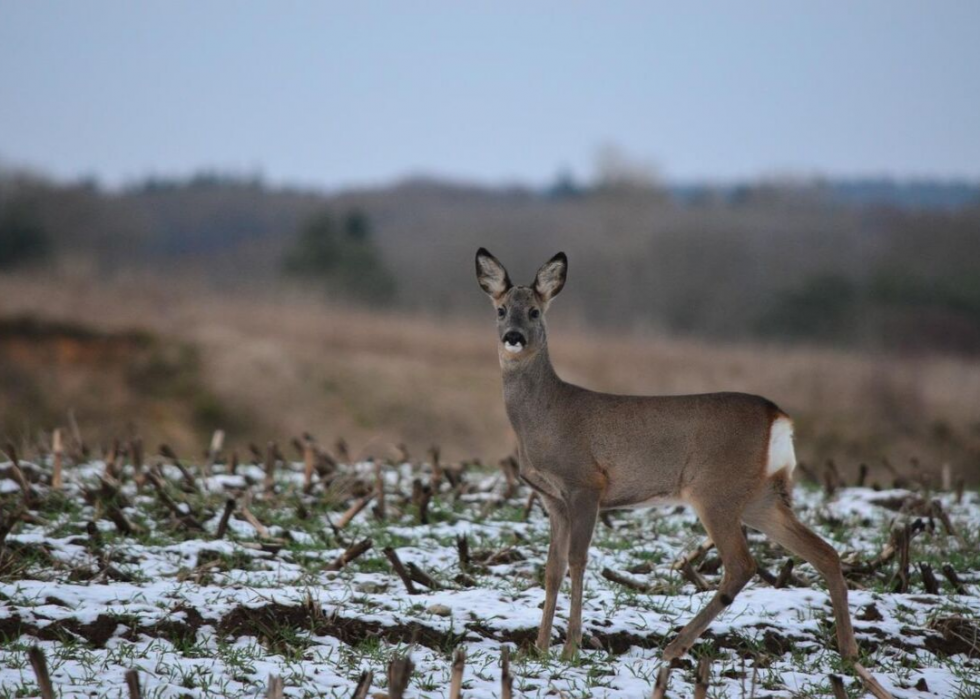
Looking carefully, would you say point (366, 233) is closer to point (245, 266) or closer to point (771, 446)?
point (245, 266)

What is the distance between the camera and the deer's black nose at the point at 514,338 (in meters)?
6.35

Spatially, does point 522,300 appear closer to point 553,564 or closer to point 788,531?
point 553,564

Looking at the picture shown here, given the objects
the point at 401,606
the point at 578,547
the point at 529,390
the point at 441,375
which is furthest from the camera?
the point at 441,375

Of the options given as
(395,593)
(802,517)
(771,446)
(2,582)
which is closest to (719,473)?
(771,446)

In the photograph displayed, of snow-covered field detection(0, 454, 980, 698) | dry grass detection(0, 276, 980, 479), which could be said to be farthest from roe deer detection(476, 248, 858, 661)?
dry grass detection(0, 276, 980, 479)

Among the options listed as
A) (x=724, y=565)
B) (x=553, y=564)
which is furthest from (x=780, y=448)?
(x=553, y=564)

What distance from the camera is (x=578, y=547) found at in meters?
6.00

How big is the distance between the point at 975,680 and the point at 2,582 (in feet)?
16.8

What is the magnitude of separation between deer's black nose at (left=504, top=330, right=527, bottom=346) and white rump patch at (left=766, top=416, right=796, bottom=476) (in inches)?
56.2

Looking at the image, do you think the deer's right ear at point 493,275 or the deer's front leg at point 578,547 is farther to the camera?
the deer's right ear at point 493,275

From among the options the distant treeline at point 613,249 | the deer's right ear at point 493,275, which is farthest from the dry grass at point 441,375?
the deer's right ear at point 493,275

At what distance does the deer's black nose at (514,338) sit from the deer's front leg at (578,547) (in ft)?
2.93

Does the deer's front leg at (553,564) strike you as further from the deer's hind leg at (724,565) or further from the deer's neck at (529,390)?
the deer's hind leg at (724,565)

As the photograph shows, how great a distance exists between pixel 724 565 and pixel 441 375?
2623 cm
